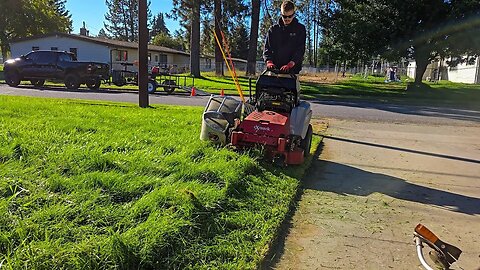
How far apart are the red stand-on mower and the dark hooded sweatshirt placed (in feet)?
0.96

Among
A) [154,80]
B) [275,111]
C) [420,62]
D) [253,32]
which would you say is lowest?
[275,111]

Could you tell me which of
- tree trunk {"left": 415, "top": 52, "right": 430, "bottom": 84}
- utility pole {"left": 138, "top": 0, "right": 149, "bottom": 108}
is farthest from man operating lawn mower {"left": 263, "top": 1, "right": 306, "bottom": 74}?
tree trunk {"left": 415, "top": 52, "right": 430, "bottom": 84}

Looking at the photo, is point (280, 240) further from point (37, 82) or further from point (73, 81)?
point (37, 82)

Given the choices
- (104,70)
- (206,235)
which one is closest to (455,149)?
(206,235)

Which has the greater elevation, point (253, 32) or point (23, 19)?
point (23, 19)

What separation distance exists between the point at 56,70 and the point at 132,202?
19.8 metres

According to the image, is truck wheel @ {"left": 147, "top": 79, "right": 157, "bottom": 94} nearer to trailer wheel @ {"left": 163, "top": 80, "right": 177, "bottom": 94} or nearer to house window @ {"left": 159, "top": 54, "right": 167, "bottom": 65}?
trailer wheel @ {"left": 163, "top": 80, "right": 177, "bottom": 94}

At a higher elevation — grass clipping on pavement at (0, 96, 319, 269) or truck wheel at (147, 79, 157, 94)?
truck wheel at (147, 79, 157, 94)

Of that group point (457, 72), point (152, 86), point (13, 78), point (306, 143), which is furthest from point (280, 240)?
point (457, 72)

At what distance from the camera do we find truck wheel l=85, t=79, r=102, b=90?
69.4 ft

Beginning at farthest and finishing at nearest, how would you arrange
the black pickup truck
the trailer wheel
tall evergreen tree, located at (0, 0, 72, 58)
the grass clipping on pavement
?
tall evergreen tree, located at (0, 0, 72, 58), the black pickup truck, the trailer wheel, the grass clipping on pavement

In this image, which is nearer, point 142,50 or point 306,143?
point 306,143

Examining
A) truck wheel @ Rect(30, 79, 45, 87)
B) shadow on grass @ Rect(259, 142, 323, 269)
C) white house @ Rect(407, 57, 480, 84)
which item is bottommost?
shadow on grass @ Rect(259, 142, 323, 269)

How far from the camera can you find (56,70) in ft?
69.7
